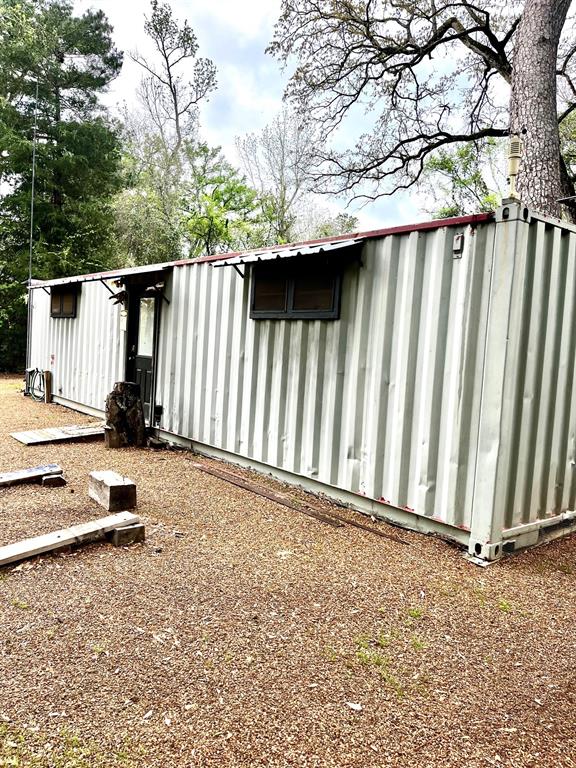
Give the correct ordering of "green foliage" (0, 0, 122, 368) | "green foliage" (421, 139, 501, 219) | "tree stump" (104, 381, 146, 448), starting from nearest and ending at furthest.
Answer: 1. "tree stump" (104, 381, 146, 448)
2. "green foliage" (421, 139, 501, 219)
3. "green foliage" (0, 0, 122, 368)

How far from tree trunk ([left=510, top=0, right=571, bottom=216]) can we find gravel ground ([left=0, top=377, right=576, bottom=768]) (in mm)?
5518

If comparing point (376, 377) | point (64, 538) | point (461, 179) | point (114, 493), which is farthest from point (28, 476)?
point (461, 179)

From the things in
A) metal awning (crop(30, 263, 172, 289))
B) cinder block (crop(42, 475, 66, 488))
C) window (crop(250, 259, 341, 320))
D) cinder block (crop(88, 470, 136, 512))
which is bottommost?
cinder block (crop(42, 475, 66, 488))

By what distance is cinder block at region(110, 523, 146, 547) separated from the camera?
135 inches

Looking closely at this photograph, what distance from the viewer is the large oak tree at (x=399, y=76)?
10992 millimetres

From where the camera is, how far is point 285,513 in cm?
437

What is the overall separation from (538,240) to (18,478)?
4.55 m

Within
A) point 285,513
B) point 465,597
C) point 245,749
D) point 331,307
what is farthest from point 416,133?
point 245,749

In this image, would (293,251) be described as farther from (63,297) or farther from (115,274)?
(63,297)

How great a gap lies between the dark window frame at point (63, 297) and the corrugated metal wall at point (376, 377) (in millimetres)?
4536

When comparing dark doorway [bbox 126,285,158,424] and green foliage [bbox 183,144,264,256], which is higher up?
green foliage [bbox 183,144,264,256]

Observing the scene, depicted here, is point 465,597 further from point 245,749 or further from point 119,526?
point 119,526

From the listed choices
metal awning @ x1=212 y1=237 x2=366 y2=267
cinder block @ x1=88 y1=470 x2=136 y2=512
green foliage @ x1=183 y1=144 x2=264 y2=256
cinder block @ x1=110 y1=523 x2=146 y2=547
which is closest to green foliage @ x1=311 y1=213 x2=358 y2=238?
green foliage @ x1=183 y1=144 x2=264 y2=256

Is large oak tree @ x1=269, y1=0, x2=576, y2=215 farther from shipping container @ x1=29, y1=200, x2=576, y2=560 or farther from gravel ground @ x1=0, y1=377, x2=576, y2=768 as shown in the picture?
gravel ground @ x1=0, y1=377, x2=576, y2=768
